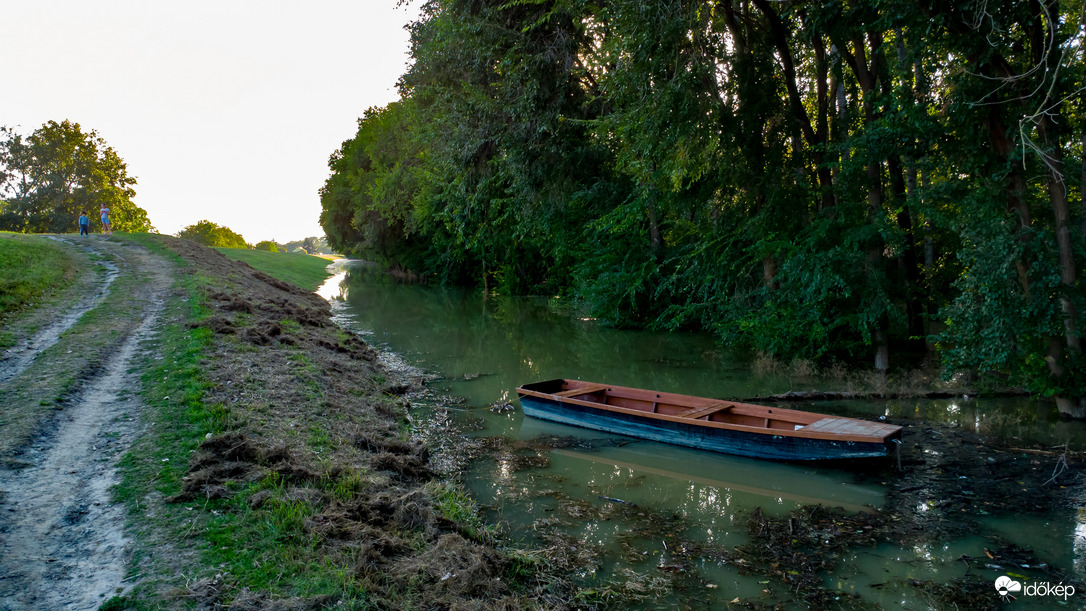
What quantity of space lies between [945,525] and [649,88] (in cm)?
962

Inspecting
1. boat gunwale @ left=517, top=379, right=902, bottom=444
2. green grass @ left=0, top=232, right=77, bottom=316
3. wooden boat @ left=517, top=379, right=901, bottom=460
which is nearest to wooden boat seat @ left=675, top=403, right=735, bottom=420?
wooden boat @ left=517, top=379, right=901, bottom=460

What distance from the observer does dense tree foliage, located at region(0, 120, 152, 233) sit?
5572 centimetres

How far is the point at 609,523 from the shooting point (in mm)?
6832

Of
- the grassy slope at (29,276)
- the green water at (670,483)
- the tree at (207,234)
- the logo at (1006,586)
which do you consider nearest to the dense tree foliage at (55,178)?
the tree at (207,234)

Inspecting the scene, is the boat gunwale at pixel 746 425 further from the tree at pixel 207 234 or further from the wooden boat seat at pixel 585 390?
the tree at pixel 207 234

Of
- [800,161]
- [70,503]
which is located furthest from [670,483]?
[800,161]

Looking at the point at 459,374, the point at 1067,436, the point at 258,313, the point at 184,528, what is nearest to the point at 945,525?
the point at 1067,436

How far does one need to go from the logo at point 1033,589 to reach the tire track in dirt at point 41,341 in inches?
452

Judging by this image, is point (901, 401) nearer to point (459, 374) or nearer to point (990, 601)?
point (990, 601)

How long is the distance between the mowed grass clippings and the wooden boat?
2814 mm

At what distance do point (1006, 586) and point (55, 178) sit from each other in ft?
235

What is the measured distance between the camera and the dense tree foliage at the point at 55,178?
55.7 metres

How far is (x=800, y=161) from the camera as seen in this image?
14.0m

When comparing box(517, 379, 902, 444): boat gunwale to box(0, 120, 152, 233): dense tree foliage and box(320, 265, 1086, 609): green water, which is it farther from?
box(0, 120, 152, 233): dense tree foliage
